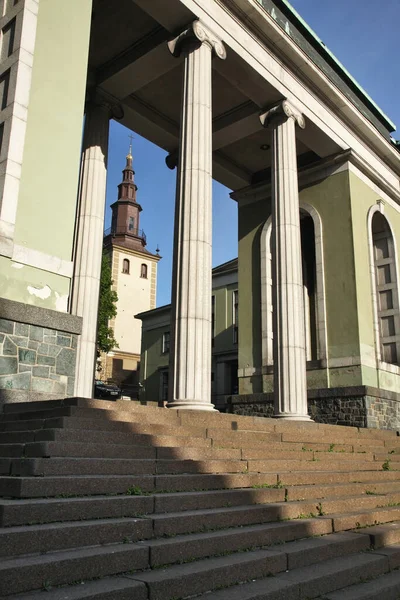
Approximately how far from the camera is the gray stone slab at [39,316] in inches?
339

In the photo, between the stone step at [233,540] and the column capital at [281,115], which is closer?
the stone step at [233,540]

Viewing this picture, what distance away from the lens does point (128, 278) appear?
65125 millimetres

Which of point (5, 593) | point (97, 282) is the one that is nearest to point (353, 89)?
point (97, 282)

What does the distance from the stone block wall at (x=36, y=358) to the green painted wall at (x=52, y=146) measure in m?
0.62

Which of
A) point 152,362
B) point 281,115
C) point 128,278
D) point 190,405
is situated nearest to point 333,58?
point 281,115

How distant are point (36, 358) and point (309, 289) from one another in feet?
44.7

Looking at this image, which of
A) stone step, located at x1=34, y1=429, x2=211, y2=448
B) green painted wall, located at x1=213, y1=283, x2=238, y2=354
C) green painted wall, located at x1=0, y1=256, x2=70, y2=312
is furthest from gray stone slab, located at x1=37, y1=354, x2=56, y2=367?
green painted wall, located at x1=213, y1=283, x2=238, y2=354

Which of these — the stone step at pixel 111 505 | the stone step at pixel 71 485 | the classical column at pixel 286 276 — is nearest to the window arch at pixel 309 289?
the classical column at pixel 286 276

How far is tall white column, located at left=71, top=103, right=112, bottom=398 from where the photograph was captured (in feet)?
42.9

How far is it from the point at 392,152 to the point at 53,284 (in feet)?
51.6

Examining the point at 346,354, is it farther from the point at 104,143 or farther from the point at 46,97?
the point at 46,97

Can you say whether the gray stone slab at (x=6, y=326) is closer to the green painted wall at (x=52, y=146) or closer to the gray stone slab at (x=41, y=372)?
the green painted wall at (x=52, y=146)

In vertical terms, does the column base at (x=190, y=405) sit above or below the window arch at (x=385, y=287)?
below

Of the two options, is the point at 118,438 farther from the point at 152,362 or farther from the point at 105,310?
the point at 152,362
